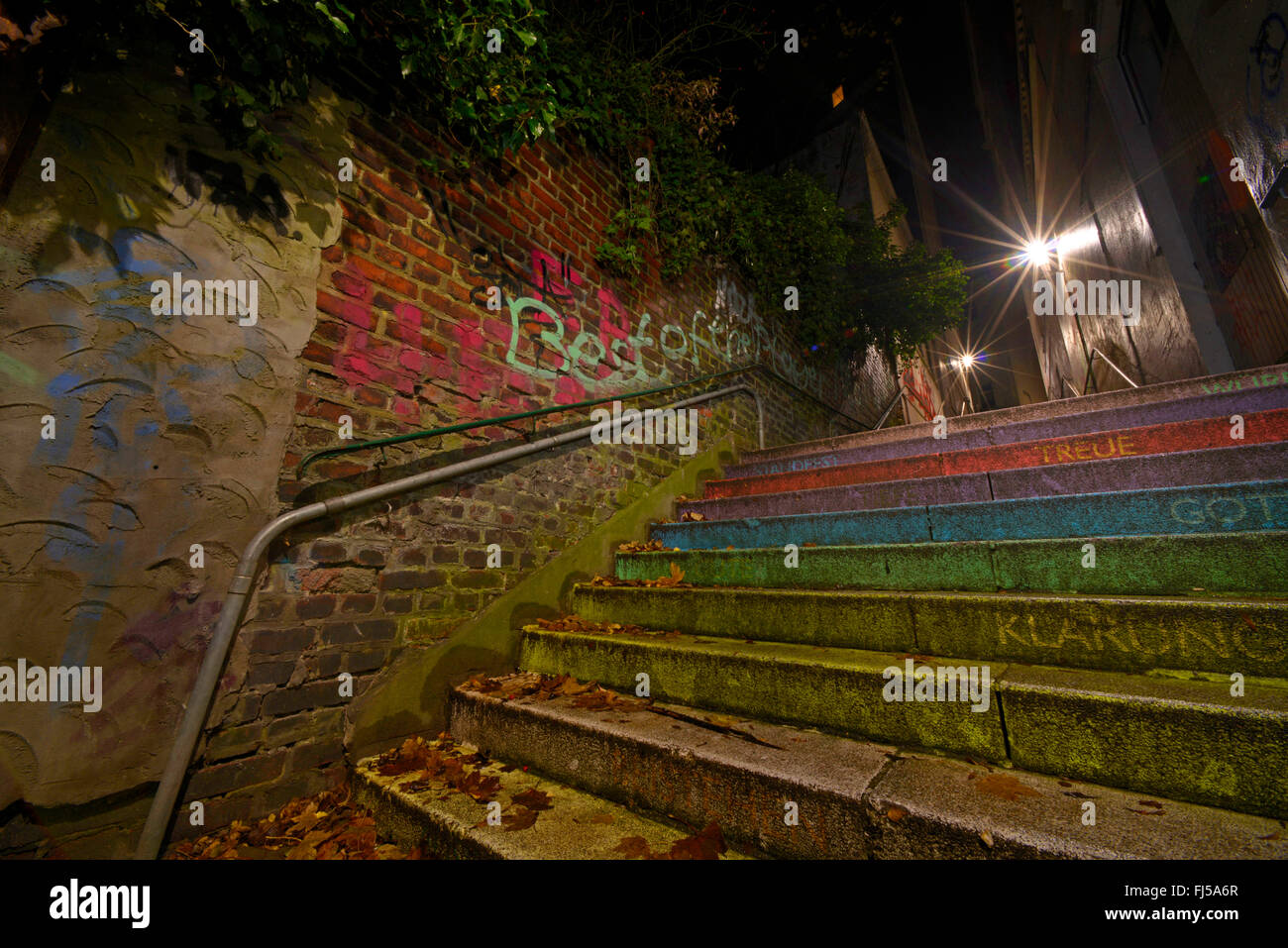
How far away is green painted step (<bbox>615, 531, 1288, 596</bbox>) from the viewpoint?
1.54 metres

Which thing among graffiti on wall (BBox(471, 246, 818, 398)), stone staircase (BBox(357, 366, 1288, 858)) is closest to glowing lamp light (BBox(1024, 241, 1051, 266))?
graffiti on wall (BBox(471, 246, 818, 398))

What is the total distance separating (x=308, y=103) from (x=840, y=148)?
11.5 meters

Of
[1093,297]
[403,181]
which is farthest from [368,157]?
[1093,297]

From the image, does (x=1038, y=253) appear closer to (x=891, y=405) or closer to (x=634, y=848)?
(x=891, y=405)

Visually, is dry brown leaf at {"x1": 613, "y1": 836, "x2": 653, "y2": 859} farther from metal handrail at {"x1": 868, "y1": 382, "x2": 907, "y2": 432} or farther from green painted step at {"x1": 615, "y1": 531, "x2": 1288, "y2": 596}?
metal handrail at {"x1": 868, "y1": 382, "x2": 907, "y2": 432}

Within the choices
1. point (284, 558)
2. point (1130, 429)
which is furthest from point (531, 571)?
point (1130, 429)

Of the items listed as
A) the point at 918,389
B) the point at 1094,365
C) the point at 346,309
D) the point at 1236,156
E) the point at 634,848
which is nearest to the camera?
the point at 634,848

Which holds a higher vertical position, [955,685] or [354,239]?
[354,239]

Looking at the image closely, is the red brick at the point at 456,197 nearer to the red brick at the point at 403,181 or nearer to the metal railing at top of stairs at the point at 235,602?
the red brick at the point at 403,181

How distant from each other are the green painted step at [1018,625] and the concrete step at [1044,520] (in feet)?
1.69

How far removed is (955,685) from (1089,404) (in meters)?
2.99

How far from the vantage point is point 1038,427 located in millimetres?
3092
